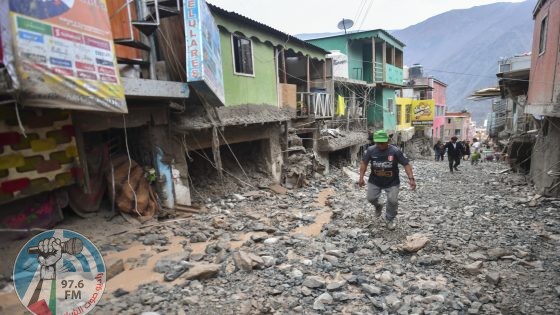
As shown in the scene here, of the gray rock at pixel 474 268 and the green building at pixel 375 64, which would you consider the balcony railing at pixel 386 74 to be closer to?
the green building at pixel 375 64

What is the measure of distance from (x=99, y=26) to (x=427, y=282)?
598 centimetres

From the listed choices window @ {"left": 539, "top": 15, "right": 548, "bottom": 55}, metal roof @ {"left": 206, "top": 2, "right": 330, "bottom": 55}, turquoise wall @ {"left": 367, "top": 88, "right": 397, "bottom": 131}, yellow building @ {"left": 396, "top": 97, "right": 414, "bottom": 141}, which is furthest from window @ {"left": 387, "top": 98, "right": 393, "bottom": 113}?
window @ {"left": 539, "top": 15, "right": 548, "bottom": 55}

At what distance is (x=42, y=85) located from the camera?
3.85 meters

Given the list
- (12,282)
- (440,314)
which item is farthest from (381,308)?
(12,282)

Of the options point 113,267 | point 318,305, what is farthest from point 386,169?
point 113,267

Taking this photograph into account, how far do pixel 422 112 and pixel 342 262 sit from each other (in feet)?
99.2

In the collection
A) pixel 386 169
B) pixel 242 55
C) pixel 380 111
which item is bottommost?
pixel 386 169

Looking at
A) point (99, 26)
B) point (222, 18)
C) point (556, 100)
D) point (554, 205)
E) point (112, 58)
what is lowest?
point (554, 205)

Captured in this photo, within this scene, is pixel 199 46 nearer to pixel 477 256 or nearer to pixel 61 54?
pixel 61 54

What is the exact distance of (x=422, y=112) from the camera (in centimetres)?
3155

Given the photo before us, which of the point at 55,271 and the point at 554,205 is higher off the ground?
the point at 55,271

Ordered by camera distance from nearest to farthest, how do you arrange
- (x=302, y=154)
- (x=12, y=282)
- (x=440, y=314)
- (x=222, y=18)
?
(x=440, y=314), (x=12, y=282), (x=222, y=18), (x=302, y=154)

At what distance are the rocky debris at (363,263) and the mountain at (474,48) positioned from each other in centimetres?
8261

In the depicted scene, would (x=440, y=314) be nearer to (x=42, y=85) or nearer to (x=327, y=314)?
(x=327, y=314)
